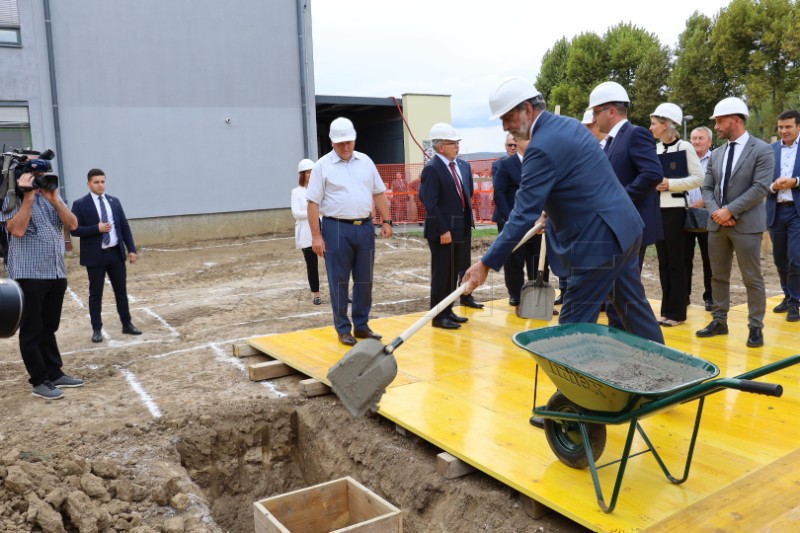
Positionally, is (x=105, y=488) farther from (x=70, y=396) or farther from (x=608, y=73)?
(x=608, y=73)

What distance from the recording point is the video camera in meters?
4.81

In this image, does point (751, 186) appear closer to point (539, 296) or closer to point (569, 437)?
point (539, 296)

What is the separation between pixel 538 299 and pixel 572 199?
276cm

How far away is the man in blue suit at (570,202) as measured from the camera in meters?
3.63

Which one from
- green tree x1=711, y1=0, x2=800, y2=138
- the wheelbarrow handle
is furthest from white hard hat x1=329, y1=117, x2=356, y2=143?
green tree x1=711, y1=0, x2=800, y2=138

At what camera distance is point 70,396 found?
5379 mm

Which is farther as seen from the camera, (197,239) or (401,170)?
(401,170)

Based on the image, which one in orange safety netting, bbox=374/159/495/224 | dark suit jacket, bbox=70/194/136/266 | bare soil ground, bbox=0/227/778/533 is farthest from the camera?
orange safety netting, bbox=374/159/495/224

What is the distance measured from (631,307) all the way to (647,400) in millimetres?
1336

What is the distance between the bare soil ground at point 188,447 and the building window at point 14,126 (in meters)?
8.42

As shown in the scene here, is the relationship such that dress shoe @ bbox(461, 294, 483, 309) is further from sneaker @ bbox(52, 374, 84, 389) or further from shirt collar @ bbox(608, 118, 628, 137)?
sneaker @ bbox(52, 374, 84, 389)

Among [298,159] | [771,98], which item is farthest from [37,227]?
[771,98]

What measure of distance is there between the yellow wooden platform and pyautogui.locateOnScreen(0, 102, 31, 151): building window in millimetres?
11457

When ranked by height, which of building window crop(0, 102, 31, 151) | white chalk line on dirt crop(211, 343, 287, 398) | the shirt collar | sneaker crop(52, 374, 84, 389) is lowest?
white chalk line on dirt crop(211, 343, 287, 398)
